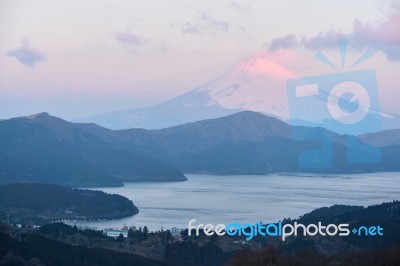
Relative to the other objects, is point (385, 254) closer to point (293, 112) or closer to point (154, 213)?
point (154, 213)

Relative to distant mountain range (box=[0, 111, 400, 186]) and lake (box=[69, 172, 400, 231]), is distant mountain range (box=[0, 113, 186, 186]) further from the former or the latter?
lake (box=[69, 172, 400, 231])

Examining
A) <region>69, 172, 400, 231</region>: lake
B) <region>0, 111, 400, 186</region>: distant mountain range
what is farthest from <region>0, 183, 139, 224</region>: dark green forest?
<region>0, 111, 400, 186</region>: distant mountain range

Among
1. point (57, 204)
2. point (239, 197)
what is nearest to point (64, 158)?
point (239, 197)

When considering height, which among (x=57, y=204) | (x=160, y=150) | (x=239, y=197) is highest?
(x=160, y=150)

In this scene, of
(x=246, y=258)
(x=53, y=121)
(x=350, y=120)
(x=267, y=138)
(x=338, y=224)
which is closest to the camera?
(x=246, y=258)

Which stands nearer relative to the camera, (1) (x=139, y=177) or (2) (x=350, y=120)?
(1) (x=139, y=177)

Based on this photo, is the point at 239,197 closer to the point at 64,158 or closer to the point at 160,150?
the point at 64,158

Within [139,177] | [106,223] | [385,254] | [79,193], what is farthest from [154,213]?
[139,177]
